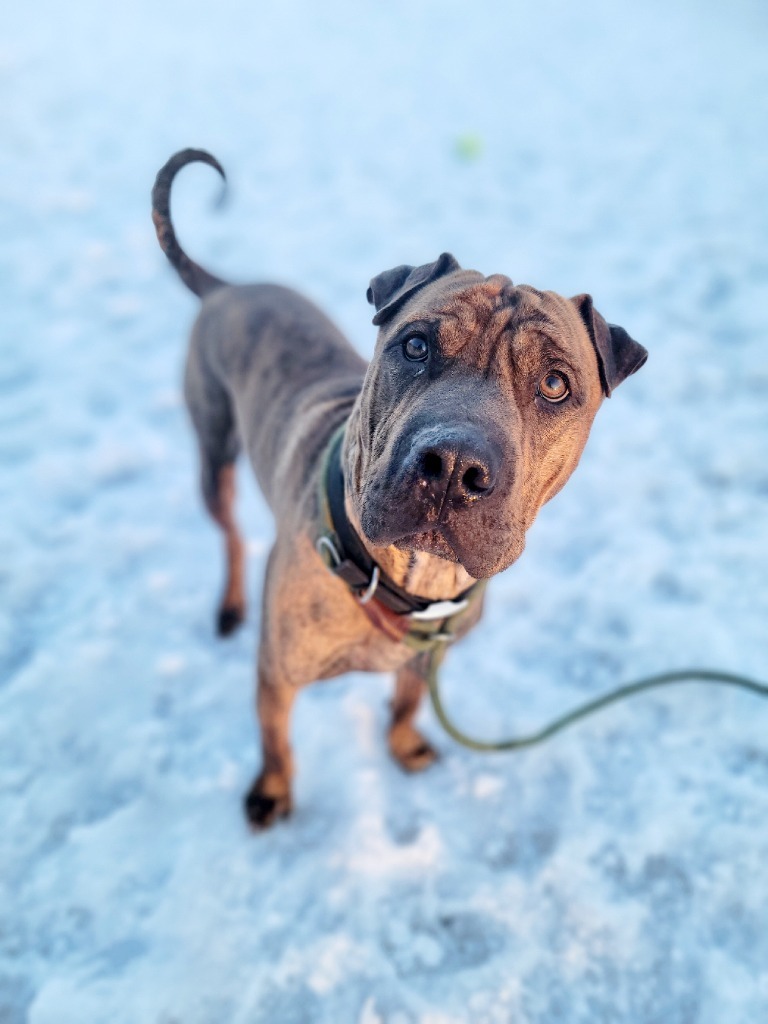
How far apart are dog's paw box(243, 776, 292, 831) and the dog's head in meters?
1.44

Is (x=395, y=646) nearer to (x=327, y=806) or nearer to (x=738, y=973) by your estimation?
(x=327, y=806)

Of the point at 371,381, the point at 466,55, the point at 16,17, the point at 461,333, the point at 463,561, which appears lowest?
the point at 463,561

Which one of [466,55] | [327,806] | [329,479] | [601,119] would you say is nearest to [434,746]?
[327,806]

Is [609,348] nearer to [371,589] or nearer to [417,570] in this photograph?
[417,570]

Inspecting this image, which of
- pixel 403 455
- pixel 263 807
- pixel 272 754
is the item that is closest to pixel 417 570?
pixel 403 455

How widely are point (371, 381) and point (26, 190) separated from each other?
563cm

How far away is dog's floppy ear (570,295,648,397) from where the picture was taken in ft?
6.96

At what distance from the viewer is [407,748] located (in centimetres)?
309

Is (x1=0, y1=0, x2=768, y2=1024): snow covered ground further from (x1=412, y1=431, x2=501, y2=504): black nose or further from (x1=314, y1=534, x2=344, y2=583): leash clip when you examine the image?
(x1=412, y1=431, x2=501, y2=504): black nose

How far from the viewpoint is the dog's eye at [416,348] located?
1.97 m

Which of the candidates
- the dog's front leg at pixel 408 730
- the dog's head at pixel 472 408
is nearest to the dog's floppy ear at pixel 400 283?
the dog's head at pixel 472 408

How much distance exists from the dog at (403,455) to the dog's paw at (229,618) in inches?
31.9

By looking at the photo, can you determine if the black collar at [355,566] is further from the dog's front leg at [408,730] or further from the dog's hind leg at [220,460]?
the dog's hind leg at [220,460]

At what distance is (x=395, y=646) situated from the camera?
2352 mm
